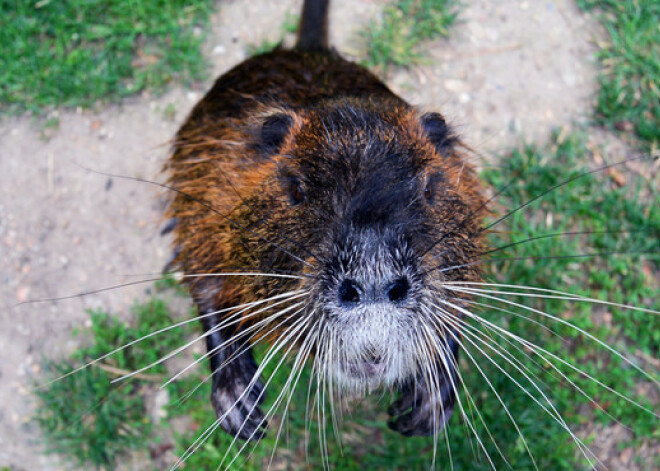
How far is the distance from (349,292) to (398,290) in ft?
0.39

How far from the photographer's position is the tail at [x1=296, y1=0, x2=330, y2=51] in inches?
116

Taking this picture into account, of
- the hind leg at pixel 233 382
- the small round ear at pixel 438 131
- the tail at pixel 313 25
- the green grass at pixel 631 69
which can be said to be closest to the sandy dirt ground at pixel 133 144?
the green grass at pixel 631 69

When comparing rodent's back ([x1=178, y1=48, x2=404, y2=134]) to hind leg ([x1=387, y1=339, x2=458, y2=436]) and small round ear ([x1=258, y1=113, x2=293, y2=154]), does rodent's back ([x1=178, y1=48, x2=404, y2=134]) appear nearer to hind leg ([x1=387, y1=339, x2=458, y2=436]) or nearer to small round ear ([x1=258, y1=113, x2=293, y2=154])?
small round ear ([x1=258, y1=113, x2=293, y2=154])

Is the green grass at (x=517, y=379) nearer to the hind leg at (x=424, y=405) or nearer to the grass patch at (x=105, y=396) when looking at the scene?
the grass patch at (x=105, y=396)

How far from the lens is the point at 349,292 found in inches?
58.2

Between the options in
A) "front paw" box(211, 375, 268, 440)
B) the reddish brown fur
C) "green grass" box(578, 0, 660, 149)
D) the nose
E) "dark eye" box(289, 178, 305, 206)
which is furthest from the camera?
"green grass" box(578, 0, 660, 149)

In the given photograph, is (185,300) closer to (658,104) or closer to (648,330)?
(648,330)

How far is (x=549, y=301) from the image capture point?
3160 millimetres

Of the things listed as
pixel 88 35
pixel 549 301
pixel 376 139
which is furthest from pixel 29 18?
pixel 549 301

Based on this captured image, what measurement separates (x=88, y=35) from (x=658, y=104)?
3291 mm

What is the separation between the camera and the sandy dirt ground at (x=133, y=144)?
3.16 meters

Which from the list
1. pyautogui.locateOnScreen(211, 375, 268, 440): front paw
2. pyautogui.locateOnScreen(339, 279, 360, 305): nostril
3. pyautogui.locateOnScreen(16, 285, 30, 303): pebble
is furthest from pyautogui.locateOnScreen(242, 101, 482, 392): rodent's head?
pyautogui.locateOnScreen(16, 285, 30, 303): pebble

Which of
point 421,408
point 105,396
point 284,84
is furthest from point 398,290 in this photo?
point 105,396

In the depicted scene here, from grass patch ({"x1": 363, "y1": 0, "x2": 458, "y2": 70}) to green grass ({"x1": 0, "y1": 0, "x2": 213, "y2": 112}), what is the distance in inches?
39.2
